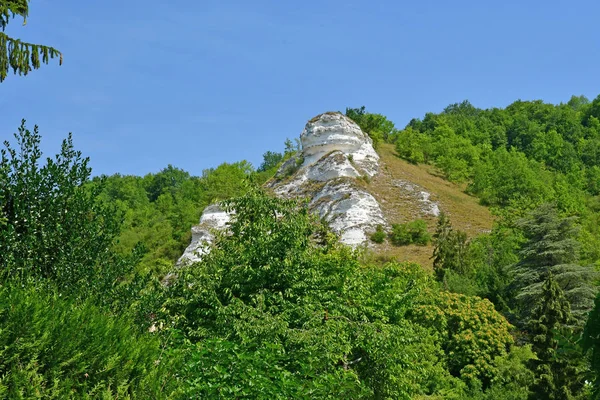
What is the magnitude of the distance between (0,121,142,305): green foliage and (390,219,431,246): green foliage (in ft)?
127

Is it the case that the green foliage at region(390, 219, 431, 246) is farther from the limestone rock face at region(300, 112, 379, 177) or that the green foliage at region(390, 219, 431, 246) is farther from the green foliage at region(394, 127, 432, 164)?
the green foliage at region(394, 127, 432, 164)

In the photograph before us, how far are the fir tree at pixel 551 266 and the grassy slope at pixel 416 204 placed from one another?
8.80 metres

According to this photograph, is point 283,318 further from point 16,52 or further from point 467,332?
point 467,332

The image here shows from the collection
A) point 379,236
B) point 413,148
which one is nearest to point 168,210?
point 413,148

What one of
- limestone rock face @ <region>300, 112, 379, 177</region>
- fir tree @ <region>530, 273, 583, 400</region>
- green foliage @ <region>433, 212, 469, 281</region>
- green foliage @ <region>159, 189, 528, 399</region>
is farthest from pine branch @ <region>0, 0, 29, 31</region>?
limestone rock face @ <region>300, 112, 379, 177</region>

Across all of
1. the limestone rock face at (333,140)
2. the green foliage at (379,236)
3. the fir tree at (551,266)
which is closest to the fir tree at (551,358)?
A: the fir tree at (551,266)

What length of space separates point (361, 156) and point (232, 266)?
49160 millimetres

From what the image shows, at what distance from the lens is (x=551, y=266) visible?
3166 cm

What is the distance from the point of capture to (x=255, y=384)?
8305 millimetres

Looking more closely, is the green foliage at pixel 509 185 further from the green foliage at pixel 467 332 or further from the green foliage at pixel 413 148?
the green foliage at pixel 467 332

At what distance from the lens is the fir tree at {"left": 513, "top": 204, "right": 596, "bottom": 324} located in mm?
28906

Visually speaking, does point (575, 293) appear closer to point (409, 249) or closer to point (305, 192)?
point (409, 249)

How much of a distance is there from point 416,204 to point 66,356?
50.9 metres

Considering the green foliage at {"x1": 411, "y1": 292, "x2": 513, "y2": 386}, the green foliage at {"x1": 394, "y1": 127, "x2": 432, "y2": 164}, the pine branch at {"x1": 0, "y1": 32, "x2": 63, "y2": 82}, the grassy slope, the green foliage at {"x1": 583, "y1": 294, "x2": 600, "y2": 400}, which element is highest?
the green foliage at {"x1": 394, "y1": 127, "x2": 432, "y2": 164}
